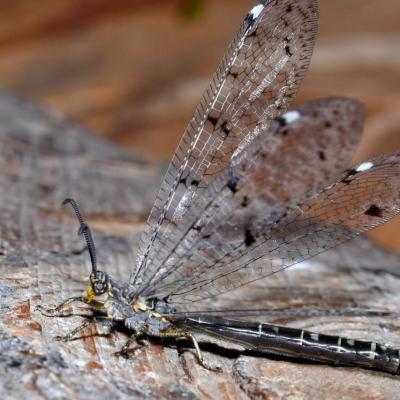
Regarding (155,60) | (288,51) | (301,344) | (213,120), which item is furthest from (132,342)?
(155,60)

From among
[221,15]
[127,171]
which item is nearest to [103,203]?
[127,171]

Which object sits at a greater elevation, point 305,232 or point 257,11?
point 257,11

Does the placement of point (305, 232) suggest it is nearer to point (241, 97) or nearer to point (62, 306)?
point (241, 97)

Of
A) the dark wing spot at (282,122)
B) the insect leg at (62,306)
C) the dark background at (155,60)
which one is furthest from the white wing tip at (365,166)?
the dark background at (155,60)

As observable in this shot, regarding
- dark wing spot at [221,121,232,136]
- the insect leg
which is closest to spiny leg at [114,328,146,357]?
the insect leg

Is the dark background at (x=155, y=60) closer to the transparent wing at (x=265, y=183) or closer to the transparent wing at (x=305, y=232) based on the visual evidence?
the transparent wing at (x=265, y=183)

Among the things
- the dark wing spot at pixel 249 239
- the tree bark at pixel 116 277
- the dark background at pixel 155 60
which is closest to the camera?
the tree bark at pixel 116 277

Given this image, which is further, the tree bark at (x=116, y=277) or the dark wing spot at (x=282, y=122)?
the dark wing spot at (x=282, y=122)
